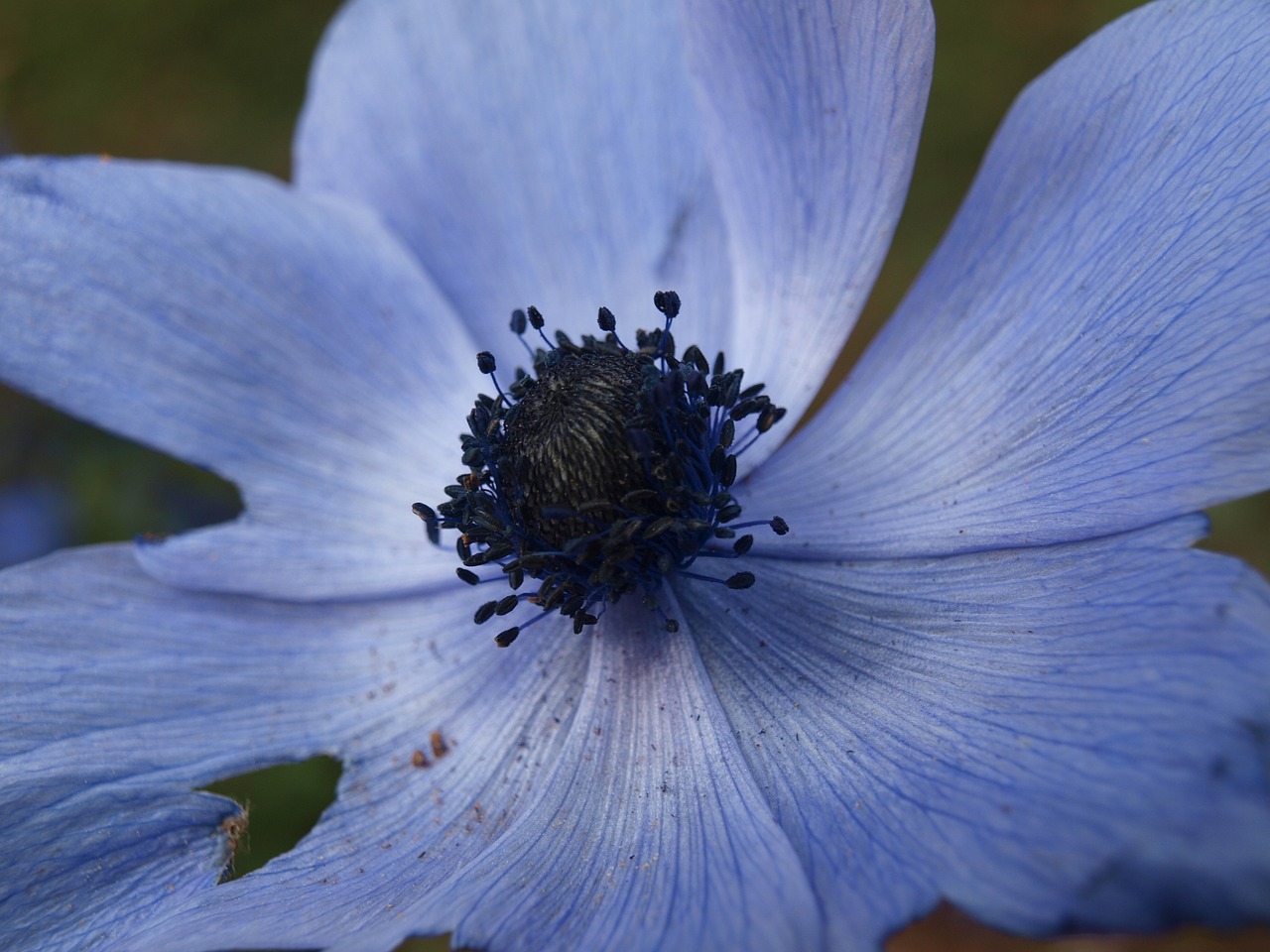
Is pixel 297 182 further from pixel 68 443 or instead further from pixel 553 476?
pixel 68 443

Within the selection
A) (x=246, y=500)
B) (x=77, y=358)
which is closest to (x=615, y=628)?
(x=246, y=500)

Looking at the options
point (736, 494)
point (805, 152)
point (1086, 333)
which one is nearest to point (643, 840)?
point (736, 494)

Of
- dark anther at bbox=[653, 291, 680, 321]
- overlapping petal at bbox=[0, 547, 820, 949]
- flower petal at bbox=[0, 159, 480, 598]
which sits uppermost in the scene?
flower petal at bbox=[0, 159, 480, 598]

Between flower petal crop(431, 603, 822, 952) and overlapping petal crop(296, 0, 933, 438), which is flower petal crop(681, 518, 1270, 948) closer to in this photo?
flower petal crop(431, 603, 822, 952)

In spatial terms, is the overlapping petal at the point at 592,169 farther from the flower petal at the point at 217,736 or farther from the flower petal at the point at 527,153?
the flower petal at the point at 217,736

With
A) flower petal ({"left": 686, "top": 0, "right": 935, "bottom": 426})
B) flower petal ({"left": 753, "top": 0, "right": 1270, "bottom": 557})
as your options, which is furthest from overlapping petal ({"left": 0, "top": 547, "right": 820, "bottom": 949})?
flower petal ({"left": 686, "top": 0, "right": 935, "bottom": 426})

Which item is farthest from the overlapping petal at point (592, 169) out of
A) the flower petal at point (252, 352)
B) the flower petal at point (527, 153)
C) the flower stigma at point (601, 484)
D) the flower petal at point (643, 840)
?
the flower petal at point (643, 840)
